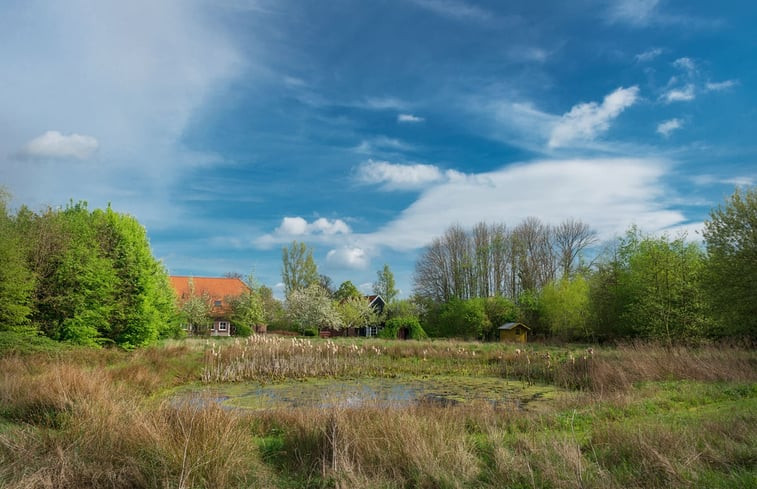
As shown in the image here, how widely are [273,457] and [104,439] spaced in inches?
91.7

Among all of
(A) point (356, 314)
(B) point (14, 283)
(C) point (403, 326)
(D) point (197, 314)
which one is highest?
(B) point (14, 283)

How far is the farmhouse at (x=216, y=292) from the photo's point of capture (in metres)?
47.6

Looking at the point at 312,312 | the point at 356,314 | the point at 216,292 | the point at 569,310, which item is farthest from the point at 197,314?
the point at 569,310

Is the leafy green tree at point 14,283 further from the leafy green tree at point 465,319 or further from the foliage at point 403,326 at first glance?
the leafy green tree at point 465,319

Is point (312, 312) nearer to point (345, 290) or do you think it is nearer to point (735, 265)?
point (345, 290)

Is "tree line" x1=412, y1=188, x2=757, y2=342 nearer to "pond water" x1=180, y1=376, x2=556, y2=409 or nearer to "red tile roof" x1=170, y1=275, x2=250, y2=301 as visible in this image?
"pond water" x1=180, y1=376, x2=556, y2=409

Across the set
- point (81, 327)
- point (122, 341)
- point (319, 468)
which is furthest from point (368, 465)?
point (122, 341)

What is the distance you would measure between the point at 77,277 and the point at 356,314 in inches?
1326

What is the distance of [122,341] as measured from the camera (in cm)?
2283

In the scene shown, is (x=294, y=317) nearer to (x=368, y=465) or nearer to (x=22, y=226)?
(x=22, y=226)

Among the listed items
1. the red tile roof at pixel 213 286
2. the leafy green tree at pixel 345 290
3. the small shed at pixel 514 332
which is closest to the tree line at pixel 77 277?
the red tile roof at pixel 213 286

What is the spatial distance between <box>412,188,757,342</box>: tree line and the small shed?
1.78 meters

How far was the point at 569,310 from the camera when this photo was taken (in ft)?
119

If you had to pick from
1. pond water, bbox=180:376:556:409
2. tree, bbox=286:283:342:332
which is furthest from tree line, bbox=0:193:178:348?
tree, bbox=286:283:342:332
